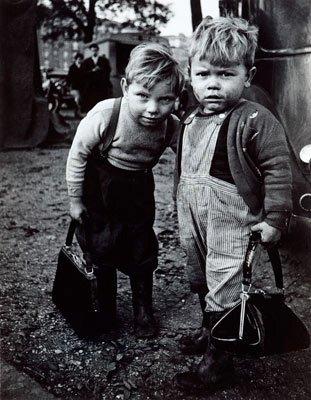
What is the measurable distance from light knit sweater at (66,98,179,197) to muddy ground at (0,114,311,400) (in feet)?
2.40

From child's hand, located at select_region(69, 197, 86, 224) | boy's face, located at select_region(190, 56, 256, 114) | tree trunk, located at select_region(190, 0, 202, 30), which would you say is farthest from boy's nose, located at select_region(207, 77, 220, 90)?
tree trunk, located at select_region(190, 0, 202, 30)

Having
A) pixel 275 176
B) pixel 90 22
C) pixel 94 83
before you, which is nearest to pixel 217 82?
pixel 275 176

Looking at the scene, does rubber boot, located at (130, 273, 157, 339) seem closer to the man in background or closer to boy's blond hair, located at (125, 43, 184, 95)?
boy's blond hair, located at (125, 43, 184, 95)

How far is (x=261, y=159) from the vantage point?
5.78 feet

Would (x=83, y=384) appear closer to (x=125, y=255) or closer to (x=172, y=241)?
(x=125, y=255)

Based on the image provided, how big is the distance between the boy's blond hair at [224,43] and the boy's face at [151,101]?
21 cm

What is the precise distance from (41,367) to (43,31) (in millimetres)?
36303

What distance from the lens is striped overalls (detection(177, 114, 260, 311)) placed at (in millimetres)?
1852

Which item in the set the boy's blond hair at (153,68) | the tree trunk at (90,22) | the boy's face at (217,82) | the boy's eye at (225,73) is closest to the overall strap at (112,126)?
the boy's blond hair at (153,68)

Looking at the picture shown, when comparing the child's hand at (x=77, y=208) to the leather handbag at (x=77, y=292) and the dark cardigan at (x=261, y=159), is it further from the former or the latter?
A: the dark cardigan at (x=261, y=159)

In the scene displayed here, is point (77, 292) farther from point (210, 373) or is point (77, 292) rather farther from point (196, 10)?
point (196, 10)

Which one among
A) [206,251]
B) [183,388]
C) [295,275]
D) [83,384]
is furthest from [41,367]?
[295,275]

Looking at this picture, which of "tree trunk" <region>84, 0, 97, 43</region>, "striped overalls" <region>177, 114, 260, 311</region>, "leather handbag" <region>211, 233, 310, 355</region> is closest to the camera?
"leather handbag" <region>211, 233, 310, 355</region>

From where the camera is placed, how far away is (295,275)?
303cm
